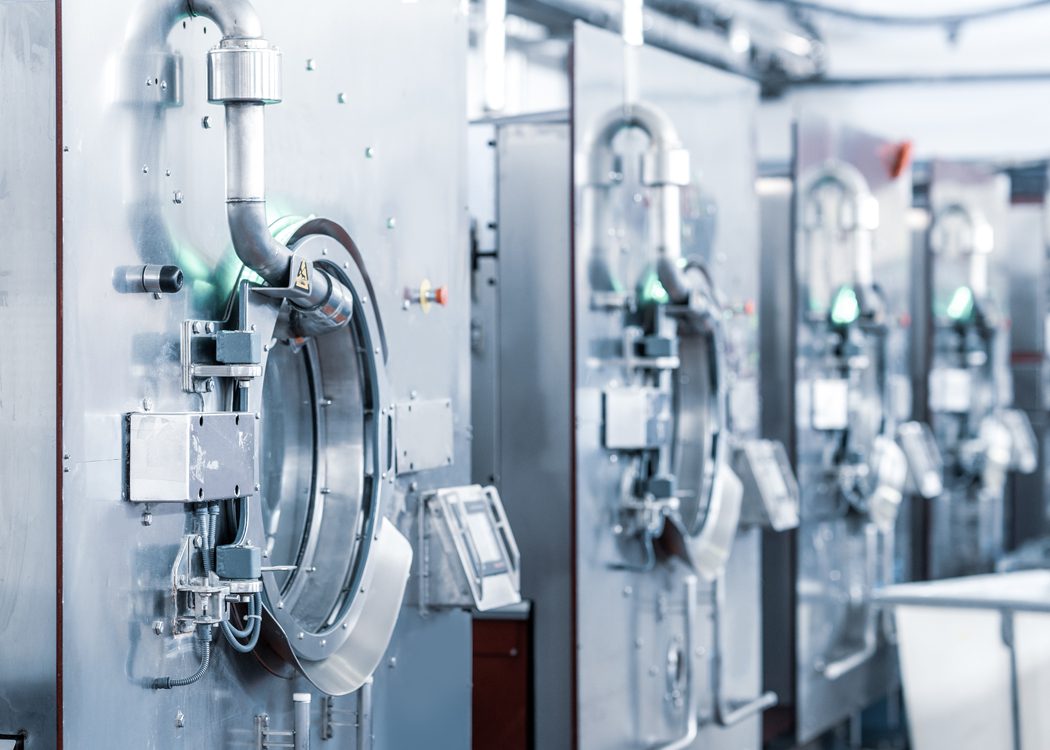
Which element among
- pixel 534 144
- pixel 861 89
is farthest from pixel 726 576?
pixel 861 89

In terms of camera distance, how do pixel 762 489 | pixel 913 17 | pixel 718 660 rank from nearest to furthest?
1. pixel 718 660
2. pixel 762 489
3. pixel 913 17

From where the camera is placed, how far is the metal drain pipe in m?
2.32

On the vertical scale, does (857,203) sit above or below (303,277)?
above

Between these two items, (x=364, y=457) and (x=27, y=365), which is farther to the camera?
(x=364, y=457)

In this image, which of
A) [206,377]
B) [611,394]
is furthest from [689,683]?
[206,377]

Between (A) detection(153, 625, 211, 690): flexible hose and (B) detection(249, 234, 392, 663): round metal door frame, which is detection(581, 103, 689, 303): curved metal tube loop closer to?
(B) detection(249, 234, 392, 663): round metal door frame

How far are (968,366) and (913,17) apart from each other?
172 centimetres

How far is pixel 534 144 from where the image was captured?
4305 mm

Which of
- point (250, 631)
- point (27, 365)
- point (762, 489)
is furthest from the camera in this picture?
point (762, 489)

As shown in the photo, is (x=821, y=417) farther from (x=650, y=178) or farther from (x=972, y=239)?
(x=650, y=178)

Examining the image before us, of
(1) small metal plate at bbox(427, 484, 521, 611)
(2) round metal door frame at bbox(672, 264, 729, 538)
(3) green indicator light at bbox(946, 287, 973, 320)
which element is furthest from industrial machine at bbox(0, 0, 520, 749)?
(3) green indicator light at bbox(946, 287, 973, 320)

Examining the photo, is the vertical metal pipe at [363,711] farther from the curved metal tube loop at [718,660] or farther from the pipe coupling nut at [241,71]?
the curved metal tube loop at [718,660]

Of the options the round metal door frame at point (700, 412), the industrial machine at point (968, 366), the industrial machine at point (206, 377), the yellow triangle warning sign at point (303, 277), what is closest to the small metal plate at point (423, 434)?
the industrial machine at point (206, 377)

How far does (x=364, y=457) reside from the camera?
303 cm
